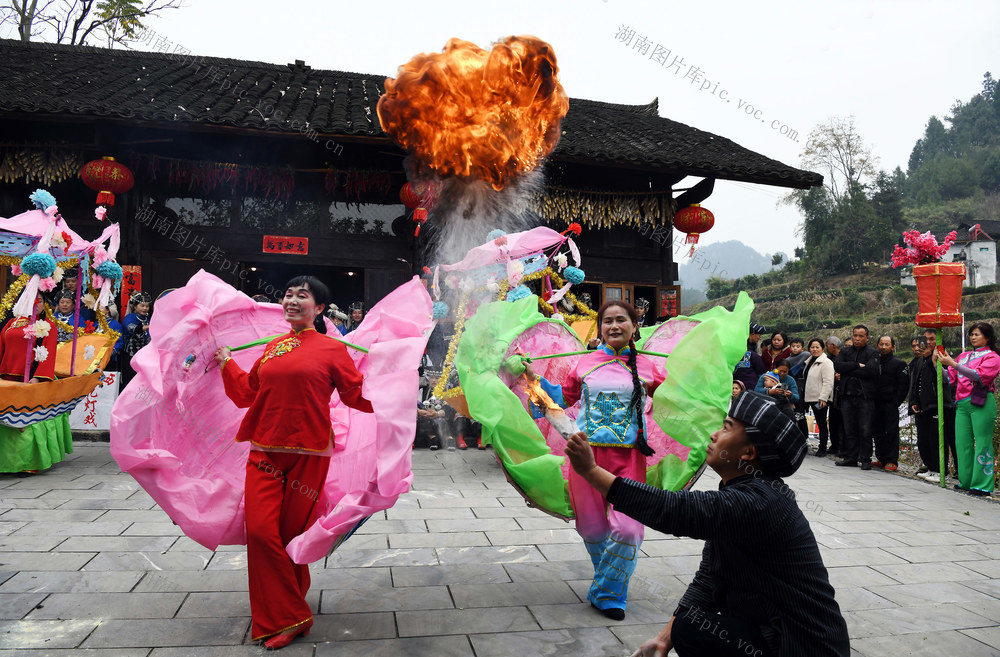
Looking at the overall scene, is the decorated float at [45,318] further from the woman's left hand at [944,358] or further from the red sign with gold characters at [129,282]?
the woman's left hand at [944,358]

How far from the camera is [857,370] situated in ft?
27.7

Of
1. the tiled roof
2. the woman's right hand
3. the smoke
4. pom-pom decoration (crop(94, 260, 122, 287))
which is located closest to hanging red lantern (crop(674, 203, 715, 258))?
the tiled roof

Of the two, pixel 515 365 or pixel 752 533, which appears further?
pixel 515 365

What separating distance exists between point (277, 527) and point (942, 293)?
22.9ft

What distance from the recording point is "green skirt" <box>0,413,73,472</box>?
6.21 meters

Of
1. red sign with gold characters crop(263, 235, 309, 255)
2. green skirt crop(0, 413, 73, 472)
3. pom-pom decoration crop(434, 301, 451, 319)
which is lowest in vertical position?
green skirt crop(0, 413, 73, 472)

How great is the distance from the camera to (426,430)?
344 inches

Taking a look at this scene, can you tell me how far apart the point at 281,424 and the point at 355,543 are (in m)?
1.74

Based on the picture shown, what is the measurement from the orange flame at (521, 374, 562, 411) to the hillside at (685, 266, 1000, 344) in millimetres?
23468

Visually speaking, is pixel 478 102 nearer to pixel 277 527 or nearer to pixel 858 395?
pixel 277 527

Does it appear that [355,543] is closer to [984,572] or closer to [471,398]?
[471,398]

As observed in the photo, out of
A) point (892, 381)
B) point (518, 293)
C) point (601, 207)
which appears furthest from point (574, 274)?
point (892, 381)

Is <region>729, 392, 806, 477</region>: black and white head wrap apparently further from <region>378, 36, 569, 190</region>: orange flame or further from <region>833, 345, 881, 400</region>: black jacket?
<region>833, 345, 881, 400</region>: black jacket

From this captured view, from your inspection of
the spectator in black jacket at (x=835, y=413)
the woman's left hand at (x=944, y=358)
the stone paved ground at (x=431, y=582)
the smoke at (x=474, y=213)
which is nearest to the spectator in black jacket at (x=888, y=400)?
the spectator in black jacket at (x=835, y=413)
